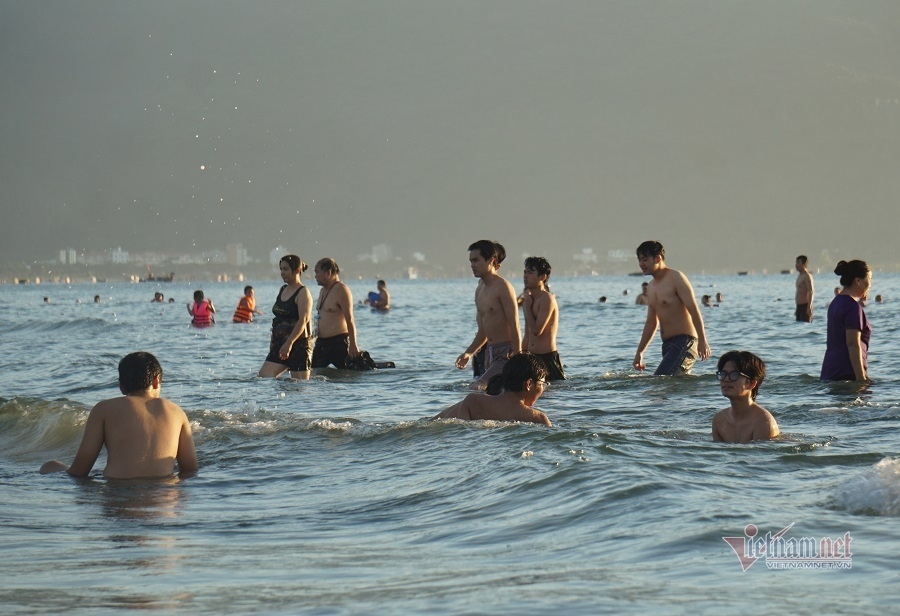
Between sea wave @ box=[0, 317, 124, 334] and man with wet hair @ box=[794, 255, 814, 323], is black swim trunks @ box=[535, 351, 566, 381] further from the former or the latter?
sea wave @ box=[0, 317, 124, 334]

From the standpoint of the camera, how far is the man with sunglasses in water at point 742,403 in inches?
287

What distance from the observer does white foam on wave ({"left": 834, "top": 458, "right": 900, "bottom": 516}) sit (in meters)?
5.39

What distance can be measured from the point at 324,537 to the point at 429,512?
2.45ft

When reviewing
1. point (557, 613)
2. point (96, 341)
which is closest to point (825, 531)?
point (557, 613)

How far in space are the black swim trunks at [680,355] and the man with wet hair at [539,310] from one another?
4.11ft

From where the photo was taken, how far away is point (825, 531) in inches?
198

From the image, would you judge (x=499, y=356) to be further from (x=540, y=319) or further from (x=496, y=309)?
(x=540, y=319)

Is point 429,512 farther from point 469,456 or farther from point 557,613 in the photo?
point 557,613

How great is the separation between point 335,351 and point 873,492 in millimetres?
9521

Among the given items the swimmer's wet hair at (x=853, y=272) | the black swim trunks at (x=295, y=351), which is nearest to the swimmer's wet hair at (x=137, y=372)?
the swimmer's wet hair at (x=853, y=272)

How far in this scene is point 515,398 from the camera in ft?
26.2

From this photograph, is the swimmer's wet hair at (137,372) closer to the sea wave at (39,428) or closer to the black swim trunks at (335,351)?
the sea wave at (39,428)

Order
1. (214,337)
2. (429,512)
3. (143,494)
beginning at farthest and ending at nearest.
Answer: (214,337) < (143,494) < (429,512)

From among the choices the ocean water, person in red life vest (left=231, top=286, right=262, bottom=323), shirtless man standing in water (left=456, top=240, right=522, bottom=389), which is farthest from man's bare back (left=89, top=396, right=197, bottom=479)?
person in red life vest (left=231, top=286, right=262, bottom=323)
